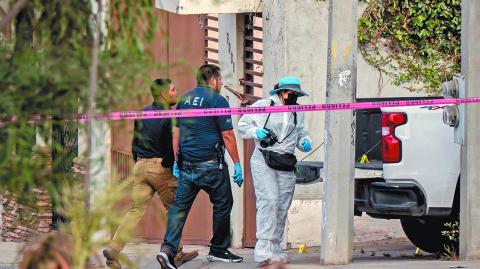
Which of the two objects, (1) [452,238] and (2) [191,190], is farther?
(1) [452,238]

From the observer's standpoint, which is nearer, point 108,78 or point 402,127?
point 108,78

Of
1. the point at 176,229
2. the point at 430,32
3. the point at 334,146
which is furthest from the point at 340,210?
the point at 430,32

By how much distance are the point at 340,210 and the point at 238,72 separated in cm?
415

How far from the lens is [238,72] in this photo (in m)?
13.8

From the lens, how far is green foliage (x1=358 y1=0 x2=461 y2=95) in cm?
1320

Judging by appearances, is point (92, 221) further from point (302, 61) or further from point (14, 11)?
point (302, 61)

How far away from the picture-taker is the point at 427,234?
448 inches

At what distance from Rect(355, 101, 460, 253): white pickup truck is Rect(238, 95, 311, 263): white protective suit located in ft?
2.38

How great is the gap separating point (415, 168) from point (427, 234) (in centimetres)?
146

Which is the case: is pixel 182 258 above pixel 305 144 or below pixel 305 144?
below

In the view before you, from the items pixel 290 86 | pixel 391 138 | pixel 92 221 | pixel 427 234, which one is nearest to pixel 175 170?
pixel 290 86

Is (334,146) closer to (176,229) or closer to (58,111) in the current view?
(176,229)

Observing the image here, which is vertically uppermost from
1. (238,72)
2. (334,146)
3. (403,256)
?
(238,72)

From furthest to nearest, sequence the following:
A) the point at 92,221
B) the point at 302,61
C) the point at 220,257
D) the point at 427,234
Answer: the point at 302,61 < the point at 427,234 < the point at 220,257 < the point at 92,221
